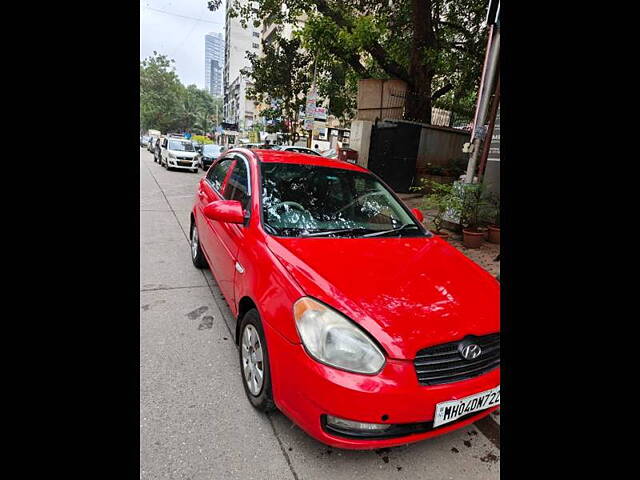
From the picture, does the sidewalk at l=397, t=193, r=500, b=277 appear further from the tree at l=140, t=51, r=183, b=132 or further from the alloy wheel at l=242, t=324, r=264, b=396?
the tree at l=140, t=51, r=183, b=132

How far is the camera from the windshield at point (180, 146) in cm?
1770

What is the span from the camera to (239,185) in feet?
10.3

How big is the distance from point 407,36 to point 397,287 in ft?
40.2

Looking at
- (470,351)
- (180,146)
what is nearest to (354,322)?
(470,351)

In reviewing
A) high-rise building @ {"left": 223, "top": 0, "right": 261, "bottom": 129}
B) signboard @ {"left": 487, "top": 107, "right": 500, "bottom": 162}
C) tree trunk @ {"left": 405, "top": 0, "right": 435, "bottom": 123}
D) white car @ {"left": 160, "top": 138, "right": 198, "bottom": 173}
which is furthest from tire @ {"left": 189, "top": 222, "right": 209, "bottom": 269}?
high-rise building @ {"left": 223, "top": 0, "right": 261, "bottom": 129}

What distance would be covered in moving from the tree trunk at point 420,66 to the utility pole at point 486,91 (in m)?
4.76

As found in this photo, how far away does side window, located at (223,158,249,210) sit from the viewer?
2.89 m

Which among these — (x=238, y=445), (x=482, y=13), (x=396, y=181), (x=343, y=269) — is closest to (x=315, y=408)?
(x=238, y=445)

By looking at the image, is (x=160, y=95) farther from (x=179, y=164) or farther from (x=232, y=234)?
(x=232, y=234)
